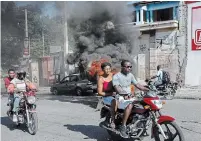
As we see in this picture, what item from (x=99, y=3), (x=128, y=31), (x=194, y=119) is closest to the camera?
(x=194, y=119)

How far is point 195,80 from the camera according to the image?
1587cm

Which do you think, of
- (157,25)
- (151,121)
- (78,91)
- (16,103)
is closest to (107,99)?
(151,121)

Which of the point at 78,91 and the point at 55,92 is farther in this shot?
the point at 55,92

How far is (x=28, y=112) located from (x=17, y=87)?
0.67m

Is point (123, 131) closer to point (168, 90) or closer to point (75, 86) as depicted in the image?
point (168, 90)

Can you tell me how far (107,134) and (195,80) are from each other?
11.8 metres

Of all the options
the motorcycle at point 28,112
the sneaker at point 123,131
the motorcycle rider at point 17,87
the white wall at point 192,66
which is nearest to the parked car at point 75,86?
the white wall at point 192,66

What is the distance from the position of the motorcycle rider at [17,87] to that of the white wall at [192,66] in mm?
11862

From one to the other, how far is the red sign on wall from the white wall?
227 mm

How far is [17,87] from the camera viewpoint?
6121 mm

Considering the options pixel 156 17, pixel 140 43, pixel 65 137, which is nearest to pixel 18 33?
pixel 140 43

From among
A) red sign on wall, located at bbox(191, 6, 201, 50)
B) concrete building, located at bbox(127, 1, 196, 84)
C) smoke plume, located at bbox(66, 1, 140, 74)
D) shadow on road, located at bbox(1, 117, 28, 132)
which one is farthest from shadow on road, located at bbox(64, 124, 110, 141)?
red sign on wall, located at bbox(191, 6, 201, 50)

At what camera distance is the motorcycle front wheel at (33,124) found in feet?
18.2

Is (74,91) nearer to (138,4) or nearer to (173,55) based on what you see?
(173,55)
